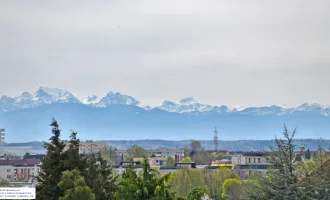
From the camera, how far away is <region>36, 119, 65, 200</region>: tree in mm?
22891

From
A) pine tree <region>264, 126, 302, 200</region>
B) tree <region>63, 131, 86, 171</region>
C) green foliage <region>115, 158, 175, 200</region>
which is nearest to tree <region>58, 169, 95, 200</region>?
green foliage <region>115, 158, 175, 200</region>

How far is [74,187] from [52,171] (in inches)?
70.8

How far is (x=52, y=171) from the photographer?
23.4m

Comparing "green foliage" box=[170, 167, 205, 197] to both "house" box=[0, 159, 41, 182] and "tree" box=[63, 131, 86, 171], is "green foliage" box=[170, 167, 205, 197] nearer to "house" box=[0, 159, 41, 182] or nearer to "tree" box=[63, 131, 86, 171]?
"house" box=[0, 159, 41, 182]

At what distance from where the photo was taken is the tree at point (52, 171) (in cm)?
2289

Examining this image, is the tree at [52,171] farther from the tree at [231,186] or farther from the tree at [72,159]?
the tree at [231,186]

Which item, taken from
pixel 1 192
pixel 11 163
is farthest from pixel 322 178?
pixel 11 163

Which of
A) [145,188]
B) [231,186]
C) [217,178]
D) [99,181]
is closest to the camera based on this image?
[145,188]

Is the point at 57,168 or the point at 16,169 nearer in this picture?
the point at 57,168

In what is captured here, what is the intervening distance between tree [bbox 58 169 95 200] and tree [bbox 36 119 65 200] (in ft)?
2.86

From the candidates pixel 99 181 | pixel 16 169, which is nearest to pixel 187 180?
pixel 16 169

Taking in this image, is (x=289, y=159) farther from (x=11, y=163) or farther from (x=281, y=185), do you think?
(x=11, y=163)

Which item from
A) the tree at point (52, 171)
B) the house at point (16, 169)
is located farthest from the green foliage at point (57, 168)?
the house at point (16, 169)

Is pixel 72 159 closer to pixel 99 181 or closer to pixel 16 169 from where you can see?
pixel 99 181
